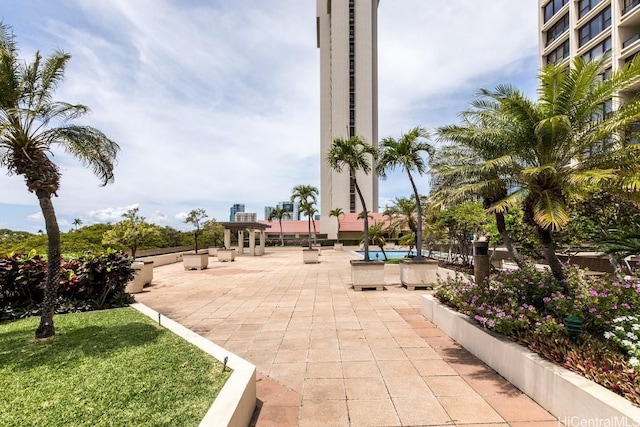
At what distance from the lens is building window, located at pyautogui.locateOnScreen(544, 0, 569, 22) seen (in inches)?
1137

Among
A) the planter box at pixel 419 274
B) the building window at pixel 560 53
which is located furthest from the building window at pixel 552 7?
the planter box at pixel 419 274

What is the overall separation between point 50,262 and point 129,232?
44.3 feet

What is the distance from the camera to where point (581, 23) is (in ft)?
85.1

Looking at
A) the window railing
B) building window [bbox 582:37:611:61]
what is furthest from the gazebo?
the window railing

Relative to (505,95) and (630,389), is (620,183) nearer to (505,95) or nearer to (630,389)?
(505,95)

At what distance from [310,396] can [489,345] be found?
2.75m

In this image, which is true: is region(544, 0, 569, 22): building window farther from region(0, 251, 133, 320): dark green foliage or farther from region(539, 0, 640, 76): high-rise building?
region(0, 251, 133, 320): dark green foliage

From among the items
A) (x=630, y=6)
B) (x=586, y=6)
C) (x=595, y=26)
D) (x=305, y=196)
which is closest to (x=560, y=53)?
(x=586, y=6)

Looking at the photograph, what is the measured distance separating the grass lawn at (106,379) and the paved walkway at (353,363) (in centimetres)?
83

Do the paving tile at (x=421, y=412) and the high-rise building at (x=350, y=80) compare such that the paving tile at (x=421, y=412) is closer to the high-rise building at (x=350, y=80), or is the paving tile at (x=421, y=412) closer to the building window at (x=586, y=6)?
the building window at (x=586, y=6)

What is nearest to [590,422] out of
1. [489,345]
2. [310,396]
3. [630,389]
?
[630,389]

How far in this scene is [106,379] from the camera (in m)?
3.63

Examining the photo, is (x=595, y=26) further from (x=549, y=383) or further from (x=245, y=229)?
(x=245, y=229)

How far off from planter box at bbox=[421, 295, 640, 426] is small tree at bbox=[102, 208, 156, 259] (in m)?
17.7
